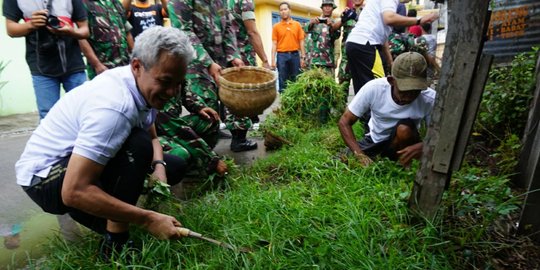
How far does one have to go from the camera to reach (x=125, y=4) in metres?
4.02

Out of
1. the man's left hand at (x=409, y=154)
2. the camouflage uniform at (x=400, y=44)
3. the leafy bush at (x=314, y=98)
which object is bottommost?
the leafy bush at (x=314, y=98)

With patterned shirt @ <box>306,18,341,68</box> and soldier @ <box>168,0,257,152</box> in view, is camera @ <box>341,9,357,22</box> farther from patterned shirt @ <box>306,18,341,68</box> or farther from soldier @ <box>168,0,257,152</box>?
soldier @ <box>168,0,257,152</box>

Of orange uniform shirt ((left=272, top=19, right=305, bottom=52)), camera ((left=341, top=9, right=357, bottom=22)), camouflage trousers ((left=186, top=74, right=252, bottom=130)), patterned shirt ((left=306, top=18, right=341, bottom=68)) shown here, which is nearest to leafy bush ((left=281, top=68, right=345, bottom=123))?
camera ((left=341, top=9, right=357, bottom=22))

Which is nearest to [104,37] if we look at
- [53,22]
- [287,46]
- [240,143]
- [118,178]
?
[53,22]

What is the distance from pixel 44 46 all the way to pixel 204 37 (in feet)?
4.20

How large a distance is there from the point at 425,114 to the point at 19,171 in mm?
2580

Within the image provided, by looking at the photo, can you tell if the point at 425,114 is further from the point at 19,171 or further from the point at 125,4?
the point at 125,4

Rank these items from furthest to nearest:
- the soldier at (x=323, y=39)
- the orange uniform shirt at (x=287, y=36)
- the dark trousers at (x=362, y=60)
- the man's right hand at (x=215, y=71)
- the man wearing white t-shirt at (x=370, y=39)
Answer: the orange uniform shirt at (x=287, y=36) < the soldier at (x=323, y=39) < the dark trousers at (x=362, y=60) < the man wearing white t-shirt at (x=370, y=39) < the man's right hand at (x=215, y=71)

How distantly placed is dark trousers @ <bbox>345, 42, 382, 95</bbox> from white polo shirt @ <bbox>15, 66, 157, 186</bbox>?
2.76 m

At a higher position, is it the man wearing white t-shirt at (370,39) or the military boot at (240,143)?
the man wearing white t-shirt at (370,39)

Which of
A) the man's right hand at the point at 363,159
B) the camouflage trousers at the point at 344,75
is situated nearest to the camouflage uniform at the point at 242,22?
the camouflage trousers at the point at 344,75

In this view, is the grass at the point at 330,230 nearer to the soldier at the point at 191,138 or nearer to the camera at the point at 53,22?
the soldier at the point at 191,138

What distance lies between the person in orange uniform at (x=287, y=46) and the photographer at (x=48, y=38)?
4.63 meters

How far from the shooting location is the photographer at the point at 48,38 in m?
2.72
